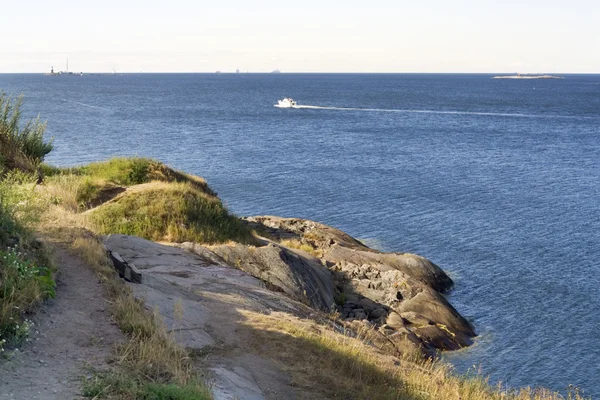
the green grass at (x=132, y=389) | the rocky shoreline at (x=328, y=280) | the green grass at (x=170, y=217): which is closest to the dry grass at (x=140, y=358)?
the green grass at (x=132, y=389)

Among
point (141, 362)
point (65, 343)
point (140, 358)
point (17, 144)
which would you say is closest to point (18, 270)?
point (65, 343)

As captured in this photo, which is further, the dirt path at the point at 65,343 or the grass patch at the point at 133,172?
the grass patch at the point at 133,172

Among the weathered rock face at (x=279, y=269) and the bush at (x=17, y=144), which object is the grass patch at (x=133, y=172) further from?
the weathered rock face at (x=279, y=269)

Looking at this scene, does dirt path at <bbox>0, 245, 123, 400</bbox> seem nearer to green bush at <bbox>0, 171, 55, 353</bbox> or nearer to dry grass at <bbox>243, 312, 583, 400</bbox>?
green bush at <bbox>0, 171, 55, 353</bbox>

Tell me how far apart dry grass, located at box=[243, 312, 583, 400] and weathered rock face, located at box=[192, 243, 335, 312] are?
19.8 feet

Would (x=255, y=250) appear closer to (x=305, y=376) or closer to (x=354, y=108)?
(x=305, y=376)

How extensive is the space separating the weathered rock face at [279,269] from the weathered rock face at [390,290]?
177 centimetres

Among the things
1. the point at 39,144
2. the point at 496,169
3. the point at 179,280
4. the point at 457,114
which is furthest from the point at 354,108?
the point at 179,280

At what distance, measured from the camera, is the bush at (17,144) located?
21656 millimetres

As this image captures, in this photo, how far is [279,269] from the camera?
2008cm

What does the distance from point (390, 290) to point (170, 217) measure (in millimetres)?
9855

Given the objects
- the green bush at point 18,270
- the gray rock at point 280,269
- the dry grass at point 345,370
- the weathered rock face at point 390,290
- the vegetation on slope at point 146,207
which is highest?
the green bush at point 18,270

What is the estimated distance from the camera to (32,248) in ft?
36.5

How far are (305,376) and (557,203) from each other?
38.0 m
